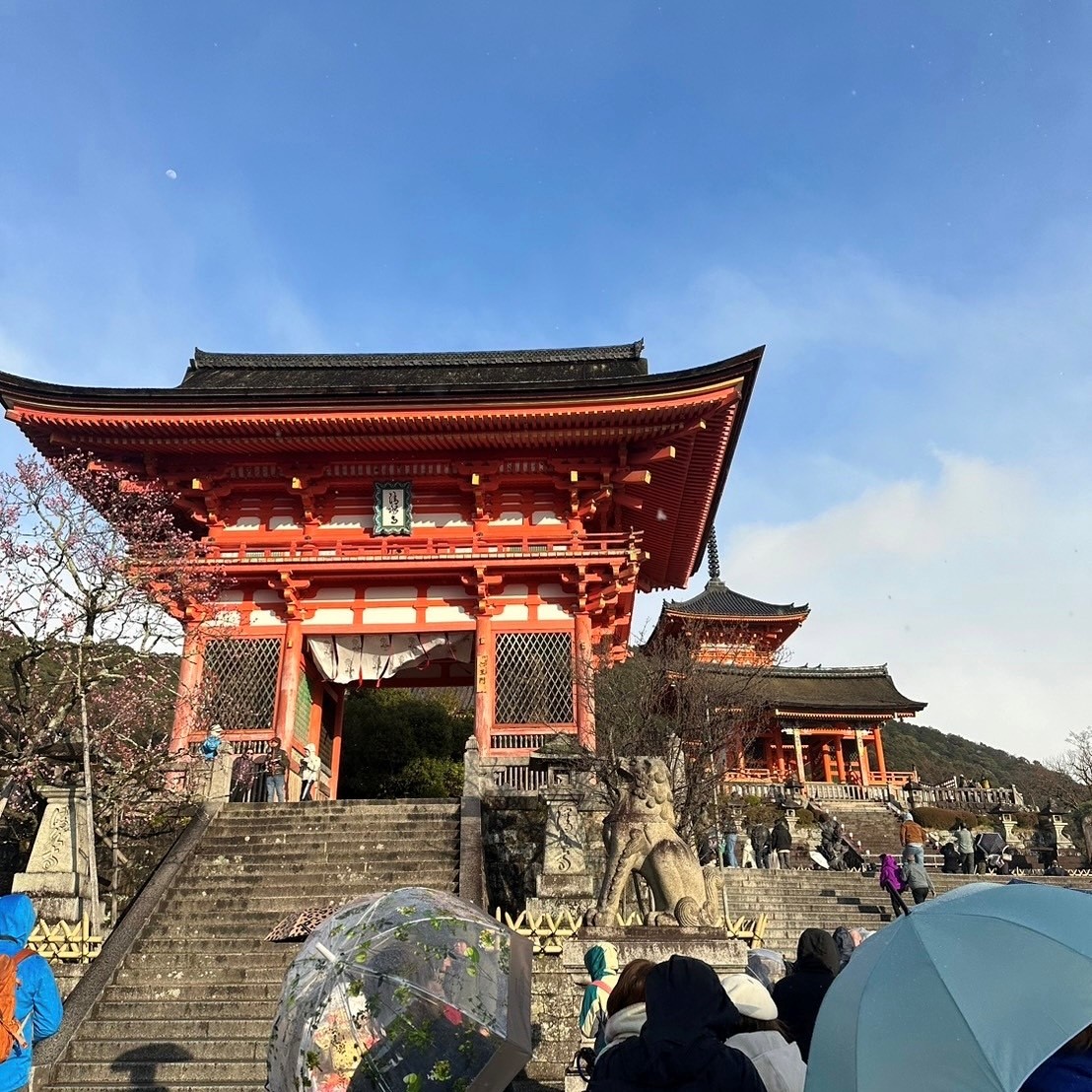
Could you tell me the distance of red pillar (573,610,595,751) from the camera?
15117 millimetres

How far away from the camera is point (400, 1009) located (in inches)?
114

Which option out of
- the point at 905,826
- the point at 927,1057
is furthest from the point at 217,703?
the point at 927,1057

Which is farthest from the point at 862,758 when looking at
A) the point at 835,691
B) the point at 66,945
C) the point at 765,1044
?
the point at 765,1044

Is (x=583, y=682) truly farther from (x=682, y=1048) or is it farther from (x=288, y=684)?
(x=682, y=1048)

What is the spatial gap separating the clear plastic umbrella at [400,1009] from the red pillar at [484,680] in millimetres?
11825

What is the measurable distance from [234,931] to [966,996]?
914 cm

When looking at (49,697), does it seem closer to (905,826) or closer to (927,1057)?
(927,1057)

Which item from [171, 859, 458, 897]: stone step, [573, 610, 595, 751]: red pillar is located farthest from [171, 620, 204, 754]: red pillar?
[573, 610, 595, 751]: red pillar

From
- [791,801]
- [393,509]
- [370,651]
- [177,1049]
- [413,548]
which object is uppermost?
[393,509]

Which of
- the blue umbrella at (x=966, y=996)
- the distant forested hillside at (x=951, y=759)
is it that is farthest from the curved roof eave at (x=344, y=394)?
the distant forested hillside at (x=951, y=759)

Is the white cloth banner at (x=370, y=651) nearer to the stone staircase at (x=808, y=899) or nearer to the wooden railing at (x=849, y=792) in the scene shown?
the stone staircase at (x=808, y=899)

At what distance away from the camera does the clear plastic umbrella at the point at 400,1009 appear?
282 centimetres

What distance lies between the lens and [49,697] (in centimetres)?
1123

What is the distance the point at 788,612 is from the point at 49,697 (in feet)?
94.3
